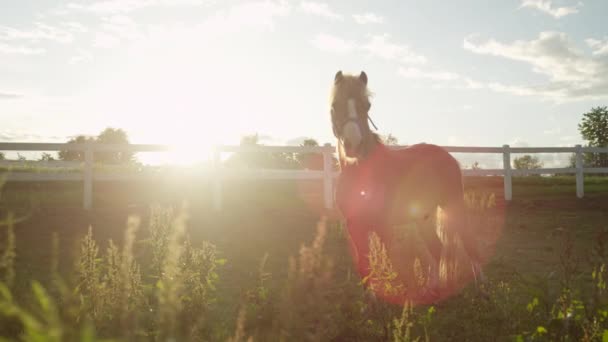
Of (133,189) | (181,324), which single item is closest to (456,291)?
(181,324)

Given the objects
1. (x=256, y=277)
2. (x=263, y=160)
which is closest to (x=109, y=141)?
(x=263, y=160)

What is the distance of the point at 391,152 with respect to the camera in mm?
4250

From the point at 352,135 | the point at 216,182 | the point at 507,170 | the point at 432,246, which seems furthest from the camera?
the point at 507,170

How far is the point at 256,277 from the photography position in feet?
18.0

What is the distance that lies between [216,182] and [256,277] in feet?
17.1

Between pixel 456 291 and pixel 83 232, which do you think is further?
pixel 83 232

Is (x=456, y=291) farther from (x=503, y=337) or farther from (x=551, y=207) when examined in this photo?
(x=551, y=207)

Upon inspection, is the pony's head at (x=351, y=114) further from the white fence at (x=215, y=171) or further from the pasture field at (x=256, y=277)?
the white fence at (x=215, y=171)

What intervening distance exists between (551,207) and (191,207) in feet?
32.0

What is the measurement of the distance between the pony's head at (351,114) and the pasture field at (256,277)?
3.85ft

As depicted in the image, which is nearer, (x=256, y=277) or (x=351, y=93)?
(x=351, y=93)

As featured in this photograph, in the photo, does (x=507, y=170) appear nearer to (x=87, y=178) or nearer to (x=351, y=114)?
(x=351, y=114)

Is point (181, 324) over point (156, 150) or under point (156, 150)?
under

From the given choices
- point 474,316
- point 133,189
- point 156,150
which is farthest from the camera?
point 133,189
